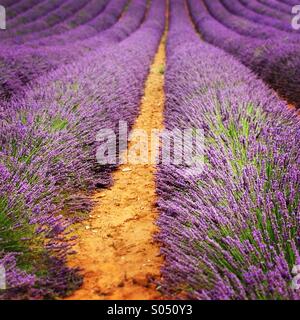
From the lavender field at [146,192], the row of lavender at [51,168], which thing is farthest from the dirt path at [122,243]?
the row of lavender at [51,168]

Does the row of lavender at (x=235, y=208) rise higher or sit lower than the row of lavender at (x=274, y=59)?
lower

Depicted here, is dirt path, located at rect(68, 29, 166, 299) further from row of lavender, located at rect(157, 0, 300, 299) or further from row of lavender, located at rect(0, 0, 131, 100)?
row of lavender, located at rect(0, 0, 131, 100)

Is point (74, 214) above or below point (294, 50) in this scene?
below

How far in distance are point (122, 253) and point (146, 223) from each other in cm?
38

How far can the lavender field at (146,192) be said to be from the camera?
1.63m

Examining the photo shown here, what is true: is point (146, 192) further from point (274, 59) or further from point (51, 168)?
point (274, 59)

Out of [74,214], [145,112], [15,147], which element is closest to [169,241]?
[74,214]

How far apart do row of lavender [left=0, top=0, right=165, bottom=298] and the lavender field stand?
0.01 metres

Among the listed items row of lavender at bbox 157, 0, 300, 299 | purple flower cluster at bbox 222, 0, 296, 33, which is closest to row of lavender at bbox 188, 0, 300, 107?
purple flower cluster at bbox 222, 0, 296, 33

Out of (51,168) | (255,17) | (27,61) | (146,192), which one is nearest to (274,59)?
(27,61)

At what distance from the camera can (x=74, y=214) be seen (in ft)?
8.07

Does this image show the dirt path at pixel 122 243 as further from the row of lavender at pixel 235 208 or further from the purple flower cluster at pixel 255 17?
the purple flower cluster at pixel 255 17

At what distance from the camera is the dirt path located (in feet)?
5.96

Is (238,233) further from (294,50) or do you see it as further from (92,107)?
(294,50)
